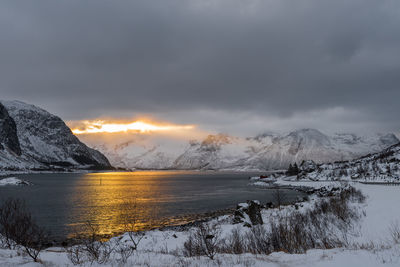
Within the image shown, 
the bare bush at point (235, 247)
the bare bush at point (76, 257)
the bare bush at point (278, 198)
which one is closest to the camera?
the bare bush at point (76, 257)

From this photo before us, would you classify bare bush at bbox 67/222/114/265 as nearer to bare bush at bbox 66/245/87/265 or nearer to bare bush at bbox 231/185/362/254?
bare bush at bbox 66/245/87/265

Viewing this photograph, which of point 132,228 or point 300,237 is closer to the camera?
point 300,237

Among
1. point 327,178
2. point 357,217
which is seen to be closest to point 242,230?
point 357,217

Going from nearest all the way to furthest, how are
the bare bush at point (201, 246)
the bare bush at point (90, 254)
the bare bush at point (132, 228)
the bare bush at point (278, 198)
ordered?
1. the bare bush at point (90, 254)
2. the bare bush at point (201, 246)
3. the bare bush at point (132, 228)
4. the bare bush at point (278, 198)

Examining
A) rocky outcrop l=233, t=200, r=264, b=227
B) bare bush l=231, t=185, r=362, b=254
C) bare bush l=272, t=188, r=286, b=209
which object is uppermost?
bare bush l=231, t=185, r=362, b=254

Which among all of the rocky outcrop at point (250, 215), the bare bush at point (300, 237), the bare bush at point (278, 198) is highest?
the bare bush at point (300, 237)

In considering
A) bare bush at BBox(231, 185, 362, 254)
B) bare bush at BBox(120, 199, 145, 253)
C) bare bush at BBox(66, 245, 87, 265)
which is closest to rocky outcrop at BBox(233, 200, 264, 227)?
bare bush at BBox(231, 185, 362, 254)

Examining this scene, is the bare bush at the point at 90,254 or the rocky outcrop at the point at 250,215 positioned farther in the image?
the rocky outcrop at the point at 250,215

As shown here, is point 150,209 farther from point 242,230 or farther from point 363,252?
point 363,252

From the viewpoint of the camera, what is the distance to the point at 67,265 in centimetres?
993

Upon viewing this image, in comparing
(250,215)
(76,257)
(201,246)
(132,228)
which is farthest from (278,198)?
(76,257)

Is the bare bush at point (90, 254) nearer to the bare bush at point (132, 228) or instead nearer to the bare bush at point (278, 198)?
the bare bush at point (132, 228)

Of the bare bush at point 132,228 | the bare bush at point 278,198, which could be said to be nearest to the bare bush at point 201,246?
the bare bush at point 132,228

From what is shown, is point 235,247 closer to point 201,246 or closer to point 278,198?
point 201,246
